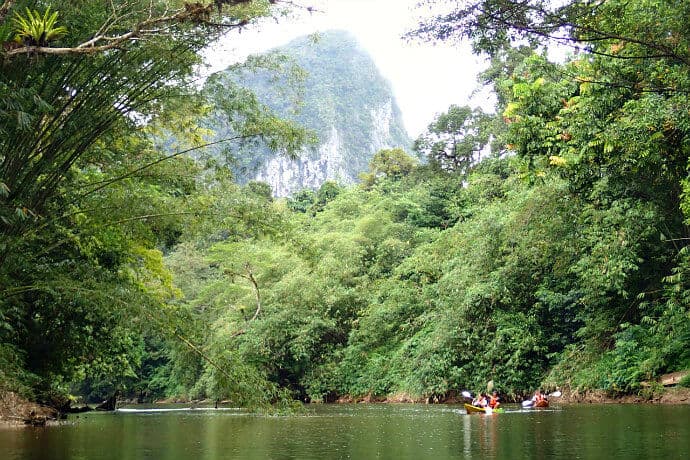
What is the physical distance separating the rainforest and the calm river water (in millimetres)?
958

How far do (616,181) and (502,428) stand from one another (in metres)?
7.72

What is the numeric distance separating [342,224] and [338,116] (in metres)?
66.4

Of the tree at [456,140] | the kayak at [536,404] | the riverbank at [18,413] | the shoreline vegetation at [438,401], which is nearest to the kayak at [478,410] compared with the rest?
the kayak at [536,404]

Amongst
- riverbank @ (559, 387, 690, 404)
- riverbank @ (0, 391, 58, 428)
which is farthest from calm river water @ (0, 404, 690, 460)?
riverbank @ (559, 387, 690, 404)

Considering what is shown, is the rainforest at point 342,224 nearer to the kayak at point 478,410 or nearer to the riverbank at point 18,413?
the riverbank at point 18,413

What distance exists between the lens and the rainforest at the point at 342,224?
8.73 m

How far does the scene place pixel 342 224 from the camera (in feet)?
117

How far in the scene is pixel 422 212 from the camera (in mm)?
34469

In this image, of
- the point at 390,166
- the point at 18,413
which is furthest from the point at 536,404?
the point at 390,166

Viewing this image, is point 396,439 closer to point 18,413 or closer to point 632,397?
point 18,413

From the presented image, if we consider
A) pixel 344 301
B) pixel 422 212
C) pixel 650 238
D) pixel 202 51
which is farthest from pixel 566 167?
pixel 422 212

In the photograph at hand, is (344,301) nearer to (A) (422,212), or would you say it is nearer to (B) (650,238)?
(A) (422,212)

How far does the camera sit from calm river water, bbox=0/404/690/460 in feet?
27.3

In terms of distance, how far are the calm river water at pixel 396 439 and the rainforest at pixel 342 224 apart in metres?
0.96
